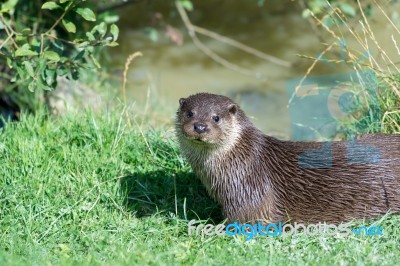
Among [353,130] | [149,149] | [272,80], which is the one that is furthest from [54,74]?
[272,80]

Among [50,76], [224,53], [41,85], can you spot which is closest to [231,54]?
[224,53]

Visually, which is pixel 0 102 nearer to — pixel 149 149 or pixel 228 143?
pixel 149 149

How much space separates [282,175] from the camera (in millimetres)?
4285

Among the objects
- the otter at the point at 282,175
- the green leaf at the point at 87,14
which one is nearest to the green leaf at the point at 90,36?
the green leaf at the point at 87,14

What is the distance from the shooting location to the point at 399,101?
16.0ft

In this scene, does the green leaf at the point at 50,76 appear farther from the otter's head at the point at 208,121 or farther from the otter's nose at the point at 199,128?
the otter's nose at the point at 199,128

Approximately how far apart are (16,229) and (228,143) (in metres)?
1.23

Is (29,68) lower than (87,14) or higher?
lower

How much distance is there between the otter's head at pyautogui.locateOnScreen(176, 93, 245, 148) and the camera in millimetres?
4066

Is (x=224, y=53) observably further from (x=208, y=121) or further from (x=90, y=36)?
(x=208, y=121)

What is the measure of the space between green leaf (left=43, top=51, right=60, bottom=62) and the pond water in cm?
247

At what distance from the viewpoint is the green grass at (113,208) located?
12.2 feet

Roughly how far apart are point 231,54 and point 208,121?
5187 mm

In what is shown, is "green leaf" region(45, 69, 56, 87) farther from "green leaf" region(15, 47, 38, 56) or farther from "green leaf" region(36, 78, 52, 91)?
"green leaf" region(15, 47, 38, 56)
